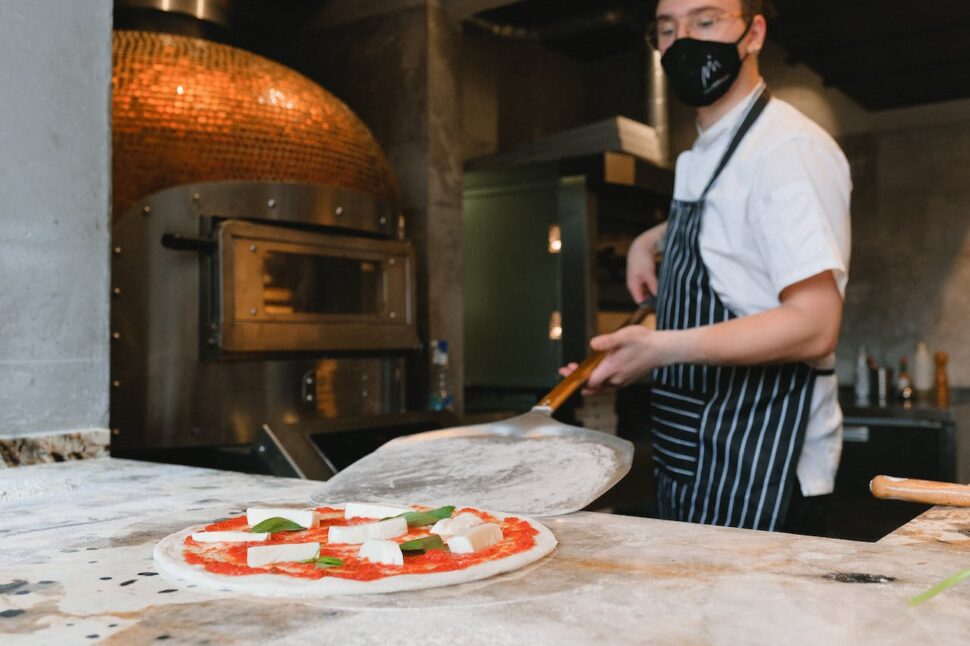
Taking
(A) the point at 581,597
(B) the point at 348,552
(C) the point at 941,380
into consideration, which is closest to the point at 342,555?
(B) the point at 348,552

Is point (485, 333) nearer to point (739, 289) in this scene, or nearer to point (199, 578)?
point (739, 289)

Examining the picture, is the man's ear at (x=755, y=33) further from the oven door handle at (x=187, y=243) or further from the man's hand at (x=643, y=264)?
the oven door handle at (x=187, y=243)

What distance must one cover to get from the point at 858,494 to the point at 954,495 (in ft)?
8.14

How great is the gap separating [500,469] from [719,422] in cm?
44

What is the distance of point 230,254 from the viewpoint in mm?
1918

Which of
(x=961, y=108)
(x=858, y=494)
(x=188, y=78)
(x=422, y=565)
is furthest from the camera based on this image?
(x=961, y=108)

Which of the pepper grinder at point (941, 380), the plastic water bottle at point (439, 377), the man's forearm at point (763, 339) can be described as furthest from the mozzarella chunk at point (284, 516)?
the pepper grinder at point (941, 380)

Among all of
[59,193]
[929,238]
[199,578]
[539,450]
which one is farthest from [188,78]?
[929,238]

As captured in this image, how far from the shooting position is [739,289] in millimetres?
1562

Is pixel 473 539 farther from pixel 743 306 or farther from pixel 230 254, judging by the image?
pixel 230 254

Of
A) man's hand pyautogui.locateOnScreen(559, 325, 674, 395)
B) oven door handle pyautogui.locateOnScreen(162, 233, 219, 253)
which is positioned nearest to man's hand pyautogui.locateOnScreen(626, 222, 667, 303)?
man's hand pyautogui.locateOnScreen(559, 325, 674, 395)

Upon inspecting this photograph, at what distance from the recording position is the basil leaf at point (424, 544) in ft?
2.94

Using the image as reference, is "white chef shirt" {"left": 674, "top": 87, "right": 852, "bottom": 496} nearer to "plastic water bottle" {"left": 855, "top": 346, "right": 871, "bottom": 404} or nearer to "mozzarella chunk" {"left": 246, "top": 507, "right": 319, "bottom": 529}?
"mozzarella chunk" {"left": 246, "top": 507, "right": 319, "bottom": 529}

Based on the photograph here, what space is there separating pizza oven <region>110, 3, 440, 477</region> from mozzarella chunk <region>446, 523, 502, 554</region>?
98 centimetres
